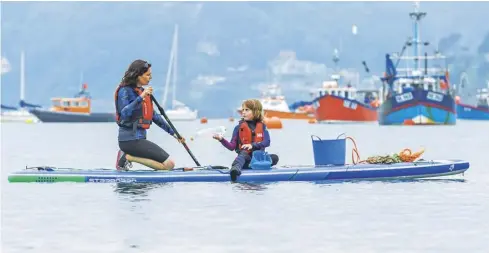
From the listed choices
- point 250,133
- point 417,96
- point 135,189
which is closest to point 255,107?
point 250,133

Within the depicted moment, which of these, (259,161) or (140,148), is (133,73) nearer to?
(140,148)

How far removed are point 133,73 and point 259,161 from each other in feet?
11.3

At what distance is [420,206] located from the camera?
20.3m

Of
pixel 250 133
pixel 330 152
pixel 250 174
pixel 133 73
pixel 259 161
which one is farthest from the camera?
pixel 330 152

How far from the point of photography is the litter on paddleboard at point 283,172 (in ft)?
77.1

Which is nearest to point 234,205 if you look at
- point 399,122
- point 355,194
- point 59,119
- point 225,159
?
point 355,194

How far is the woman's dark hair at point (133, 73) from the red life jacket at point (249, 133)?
8.13 ft

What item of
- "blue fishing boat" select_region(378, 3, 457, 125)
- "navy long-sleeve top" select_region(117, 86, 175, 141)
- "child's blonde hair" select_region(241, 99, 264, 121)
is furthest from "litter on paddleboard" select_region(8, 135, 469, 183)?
"blue fishing boat" select_region(378, 3, 457, 125)

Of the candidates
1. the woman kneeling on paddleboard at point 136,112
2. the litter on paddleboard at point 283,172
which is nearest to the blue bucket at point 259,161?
the litter on paddleboard at point 283,172

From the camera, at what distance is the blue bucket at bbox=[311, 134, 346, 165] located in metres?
24.2

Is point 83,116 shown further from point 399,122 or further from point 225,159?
point 225,159

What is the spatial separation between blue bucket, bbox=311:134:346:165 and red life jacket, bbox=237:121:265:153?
1.58 m

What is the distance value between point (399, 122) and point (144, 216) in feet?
355

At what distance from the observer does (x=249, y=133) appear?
76.2ft
